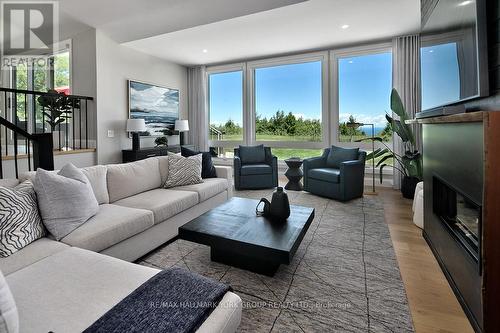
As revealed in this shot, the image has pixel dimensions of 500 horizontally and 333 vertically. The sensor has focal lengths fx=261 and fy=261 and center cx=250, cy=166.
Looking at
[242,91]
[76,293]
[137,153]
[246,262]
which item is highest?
[242,91]

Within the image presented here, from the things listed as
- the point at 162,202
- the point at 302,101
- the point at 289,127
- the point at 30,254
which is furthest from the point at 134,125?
the point at 30,254

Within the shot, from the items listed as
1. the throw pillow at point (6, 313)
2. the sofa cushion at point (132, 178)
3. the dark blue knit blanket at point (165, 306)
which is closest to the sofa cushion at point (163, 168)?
the sofa cushion at point (132, 178)

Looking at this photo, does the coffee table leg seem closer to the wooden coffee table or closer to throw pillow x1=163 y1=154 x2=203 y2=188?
the wooden coffee table

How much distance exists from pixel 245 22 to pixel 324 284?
3.77 meters

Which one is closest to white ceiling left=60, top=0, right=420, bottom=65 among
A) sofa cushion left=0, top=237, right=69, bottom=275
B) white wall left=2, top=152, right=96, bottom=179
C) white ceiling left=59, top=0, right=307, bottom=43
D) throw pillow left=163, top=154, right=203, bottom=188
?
white ceiling left=59, top=0, right=307, bottom=43

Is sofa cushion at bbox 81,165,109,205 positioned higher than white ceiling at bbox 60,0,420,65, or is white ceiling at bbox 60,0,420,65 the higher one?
white ceiling at bbox 60,0,420,65

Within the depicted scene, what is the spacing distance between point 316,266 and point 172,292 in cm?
137

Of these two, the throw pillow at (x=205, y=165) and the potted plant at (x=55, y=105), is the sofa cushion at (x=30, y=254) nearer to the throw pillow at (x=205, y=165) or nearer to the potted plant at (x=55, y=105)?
the throw pillow at (x=205, y=165)

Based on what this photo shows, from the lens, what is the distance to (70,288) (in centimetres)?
115

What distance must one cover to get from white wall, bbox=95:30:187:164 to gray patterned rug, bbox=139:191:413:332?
10.1ft

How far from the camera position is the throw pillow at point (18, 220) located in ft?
4.82

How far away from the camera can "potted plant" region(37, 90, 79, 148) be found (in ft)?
12.8

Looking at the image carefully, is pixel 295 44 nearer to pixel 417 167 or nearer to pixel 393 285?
pixel 417 167

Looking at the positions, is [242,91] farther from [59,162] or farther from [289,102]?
[59,162]
